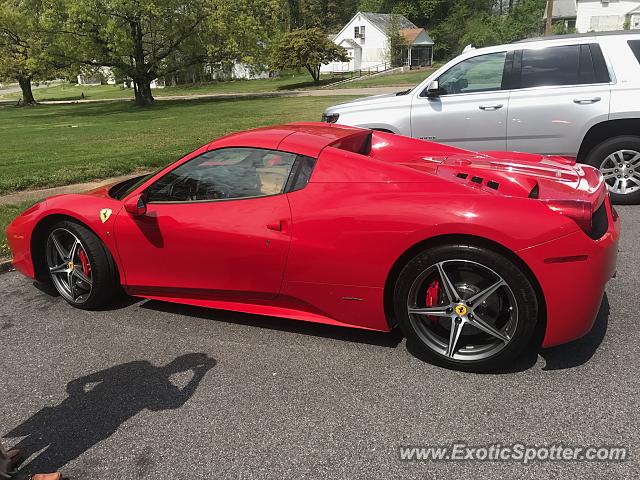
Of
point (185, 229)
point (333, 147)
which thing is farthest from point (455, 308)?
point (185, 229)

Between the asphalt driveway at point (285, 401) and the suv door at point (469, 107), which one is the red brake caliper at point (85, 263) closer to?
the asphalt driveway at point (285, 401)

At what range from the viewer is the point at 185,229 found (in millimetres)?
3654

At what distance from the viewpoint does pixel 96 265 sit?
160 inches

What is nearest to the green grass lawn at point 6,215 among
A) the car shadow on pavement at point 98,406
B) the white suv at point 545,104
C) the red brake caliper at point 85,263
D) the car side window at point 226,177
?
the red brake caliper at point 85,263

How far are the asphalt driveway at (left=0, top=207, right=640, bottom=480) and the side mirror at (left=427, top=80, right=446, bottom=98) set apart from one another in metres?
3.88

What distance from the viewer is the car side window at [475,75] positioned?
6.81m

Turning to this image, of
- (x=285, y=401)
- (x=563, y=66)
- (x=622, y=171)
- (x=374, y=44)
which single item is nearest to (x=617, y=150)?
(x=622, y=171)

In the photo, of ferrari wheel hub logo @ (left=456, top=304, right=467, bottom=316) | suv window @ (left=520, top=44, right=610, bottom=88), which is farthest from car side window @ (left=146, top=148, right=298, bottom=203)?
suv window @ (left=520, top=44, right=610, bottom=88)

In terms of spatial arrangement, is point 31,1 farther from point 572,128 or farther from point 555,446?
point 555,446

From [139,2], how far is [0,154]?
17494mm

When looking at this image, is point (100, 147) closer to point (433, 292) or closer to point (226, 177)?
point (226, 177)

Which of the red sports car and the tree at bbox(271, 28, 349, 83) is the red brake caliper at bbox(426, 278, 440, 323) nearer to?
the red sports car

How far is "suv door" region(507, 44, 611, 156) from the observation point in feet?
20.9

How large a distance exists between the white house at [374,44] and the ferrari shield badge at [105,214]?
60576mm
